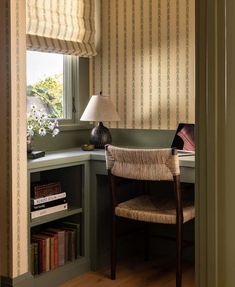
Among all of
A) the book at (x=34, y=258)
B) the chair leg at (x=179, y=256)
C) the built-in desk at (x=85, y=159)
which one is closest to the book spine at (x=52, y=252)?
the book at (x=34, y=258)

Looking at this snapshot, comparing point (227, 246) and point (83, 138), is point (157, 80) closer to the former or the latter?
point (83, 138)

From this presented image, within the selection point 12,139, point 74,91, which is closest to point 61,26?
point 74,91

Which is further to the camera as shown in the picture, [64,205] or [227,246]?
[64,205]

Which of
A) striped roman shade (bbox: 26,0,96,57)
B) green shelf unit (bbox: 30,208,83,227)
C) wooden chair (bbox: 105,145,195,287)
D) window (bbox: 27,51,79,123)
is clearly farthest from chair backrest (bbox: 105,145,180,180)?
striped roman shade (bbox: 26,0,96,57)

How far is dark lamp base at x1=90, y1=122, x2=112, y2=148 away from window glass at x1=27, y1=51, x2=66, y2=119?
308 mm

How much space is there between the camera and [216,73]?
4.28ft

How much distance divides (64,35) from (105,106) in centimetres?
61

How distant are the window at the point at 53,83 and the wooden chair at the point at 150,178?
2.50 feet

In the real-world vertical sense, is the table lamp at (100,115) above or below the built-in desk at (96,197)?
above

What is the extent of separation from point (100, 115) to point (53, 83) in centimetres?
47

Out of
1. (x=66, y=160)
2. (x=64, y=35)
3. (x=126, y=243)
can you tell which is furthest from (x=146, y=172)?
(x=64, y=35)

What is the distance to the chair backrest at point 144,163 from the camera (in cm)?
272

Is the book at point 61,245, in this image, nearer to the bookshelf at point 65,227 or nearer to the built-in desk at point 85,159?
the bookshelf at point 65,227

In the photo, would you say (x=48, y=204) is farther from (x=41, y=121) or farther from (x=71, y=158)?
(x=41, y=121)
